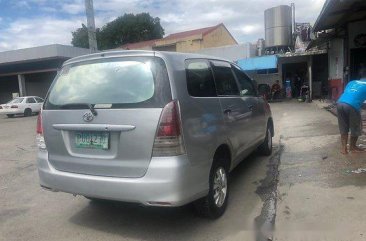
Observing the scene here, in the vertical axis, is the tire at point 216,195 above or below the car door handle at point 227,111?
below

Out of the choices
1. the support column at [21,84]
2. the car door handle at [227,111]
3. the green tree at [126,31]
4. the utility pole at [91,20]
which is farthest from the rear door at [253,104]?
the green tree at [126,31]

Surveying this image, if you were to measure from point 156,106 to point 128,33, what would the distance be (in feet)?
197

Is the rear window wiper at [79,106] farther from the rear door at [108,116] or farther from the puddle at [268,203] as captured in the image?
the puddle at [268,203]

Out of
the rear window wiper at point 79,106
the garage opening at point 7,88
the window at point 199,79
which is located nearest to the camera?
the rear window wiper at point 79,106

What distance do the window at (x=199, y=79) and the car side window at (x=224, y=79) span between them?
19cm

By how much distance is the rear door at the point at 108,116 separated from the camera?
3768mm

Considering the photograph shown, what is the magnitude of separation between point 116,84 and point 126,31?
197ft

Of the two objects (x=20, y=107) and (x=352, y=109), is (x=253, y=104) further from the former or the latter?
(x=20, y=107)

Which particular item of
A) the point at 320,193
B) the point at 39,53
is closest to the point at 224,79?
the point at 320,193

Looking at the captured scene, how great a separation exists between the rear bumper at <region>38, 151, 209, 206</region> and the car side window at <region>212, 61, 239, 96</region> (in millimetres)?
1403

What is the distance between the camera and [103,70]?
415 centimetres

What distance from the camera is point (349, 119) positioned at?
→ 6895mm

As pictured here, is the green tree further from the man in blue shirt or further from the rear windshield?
the rear windshield

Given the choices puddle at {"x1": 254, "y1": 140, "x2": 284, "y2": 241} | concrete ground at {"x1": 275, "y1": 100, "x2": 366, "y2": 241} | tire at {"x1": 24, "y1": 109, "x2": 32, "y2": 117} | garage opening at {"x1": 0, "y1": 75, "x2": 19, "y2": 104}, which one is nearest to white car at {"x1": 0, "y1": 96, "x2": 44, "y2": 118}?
tire at {"x1": 24, "y1": 109, "x2": 32, "y2": 117}
